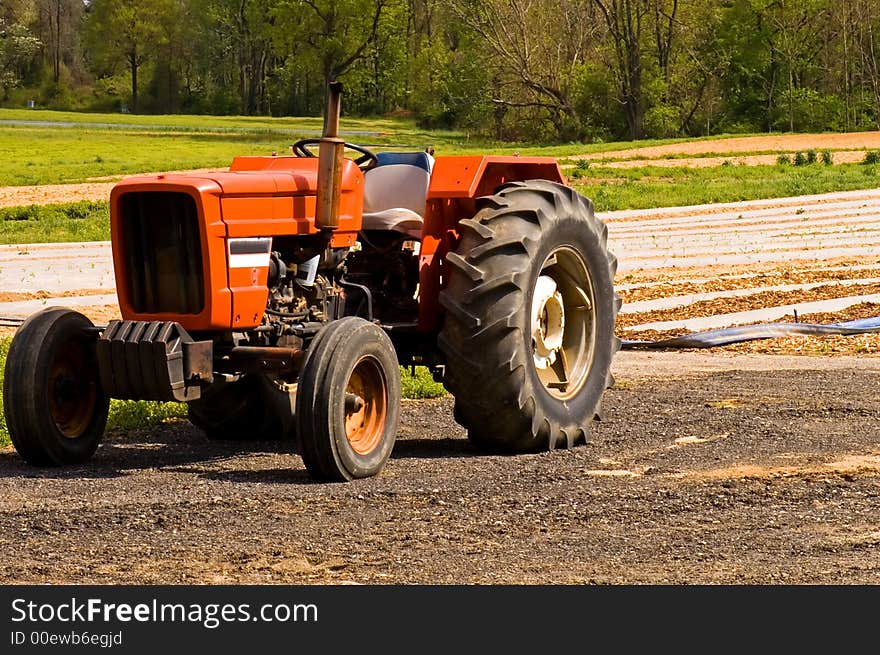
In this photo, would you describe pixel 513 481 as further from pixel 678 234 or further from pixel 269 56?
pixel 269 56

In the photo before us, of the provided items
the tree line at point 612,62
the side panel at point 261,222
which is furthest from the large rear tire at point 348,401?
the tree line at point 612,62

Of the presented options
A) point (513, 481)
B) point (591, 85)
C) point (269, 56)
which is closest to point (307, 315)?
point (513, 481)

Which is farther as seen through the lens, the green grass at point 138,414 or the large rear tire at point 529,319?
the green grass at point 138,414

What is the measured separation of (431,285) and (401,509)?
2019 millimetres

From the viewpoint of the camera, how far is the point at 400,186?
8.72 metres

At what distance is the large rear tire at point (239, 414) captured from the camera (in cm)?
862

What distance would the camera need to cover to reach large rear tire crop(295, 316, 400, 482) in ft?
23.1

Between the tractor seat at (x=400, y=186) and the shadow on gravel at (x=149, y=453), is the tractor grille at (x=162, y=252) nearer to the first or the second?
the shadow on gravel at (x=149, y=453)

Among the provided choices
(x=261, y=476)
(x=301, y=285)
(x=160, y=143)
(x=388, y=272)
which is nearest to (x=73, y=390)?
(x=261, y=476)

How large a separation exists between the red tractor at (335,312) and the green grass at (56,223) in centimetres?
1618

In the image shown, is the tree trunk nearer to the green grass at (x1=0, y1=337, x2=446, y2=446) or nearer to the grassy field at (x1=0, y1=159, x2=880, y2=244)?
the grassy field at (x1=0, y1=159, x2=880, y2=244)

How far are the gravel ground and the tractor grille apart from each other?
866 millimetres

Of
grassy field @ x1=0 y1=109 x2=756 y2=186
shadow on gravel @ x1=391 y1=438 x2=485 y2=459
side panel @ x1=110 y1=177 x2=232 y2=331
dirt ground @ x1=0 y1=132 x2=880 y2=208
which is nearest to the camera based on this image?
side panel @ x1=110 y1=177 x2=232 y2=331

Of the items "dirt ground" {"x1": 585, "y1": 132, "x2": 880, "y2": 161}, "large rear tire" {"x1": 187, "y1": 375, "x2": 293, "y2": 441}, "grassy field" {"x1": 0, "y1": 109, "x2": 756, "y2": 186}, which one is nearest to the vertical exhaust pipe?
"large rear tire" {"x1": 187, "y1": 375, "x2": 293, "y2": 441}
